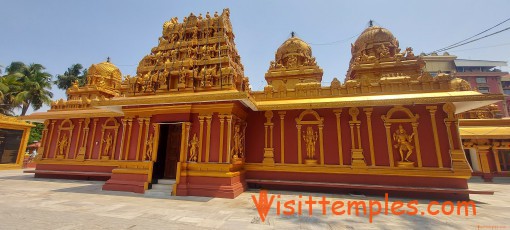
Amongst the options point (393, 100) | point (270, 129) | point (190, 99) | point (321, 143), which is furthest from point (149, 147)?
point (393, 100)

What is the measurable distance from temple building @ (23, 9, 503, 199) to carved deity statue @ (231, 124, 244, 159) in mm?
44

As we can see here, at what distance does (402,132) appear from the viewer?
29.5 ft

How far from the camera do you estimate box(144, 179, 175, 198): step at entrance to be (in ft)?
27.4

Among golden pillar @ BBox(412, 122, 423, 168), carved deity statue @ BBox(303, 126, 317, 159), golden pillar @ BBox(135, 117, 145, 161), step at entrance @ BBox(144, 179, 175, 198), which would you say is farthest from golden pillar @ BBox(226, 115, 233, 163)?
golden pillar @ BBox(412, 122, 423, 168)

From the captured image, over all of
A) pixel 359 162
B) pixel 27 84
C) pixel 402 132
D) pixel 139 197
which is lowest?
pixel 139 197

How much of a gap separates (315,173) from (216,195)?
4.39 m

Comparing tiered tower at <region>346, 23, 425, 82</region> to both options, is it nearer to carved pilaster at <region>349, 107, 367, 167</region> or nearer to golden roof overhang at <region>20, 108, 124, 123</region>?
carved pilaster at <region>349, 107, 367, 167</region>

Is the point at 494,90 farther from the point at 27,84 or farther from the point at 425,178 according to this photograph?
the point at 27,84

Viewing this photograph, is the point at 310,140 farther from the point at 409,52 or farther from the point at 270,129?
the point at 409,52

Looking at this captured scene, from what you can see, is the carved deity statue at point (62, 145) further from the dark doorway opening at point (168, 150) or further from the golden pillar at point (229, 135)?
the golden pillar at point (229, 135)

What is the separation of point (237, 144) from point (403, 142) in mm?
6910

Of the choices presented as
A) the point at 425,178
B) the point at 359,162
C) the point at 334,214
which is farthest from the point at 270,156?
the point at 425,178

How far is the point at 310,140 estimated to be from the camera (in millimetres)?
9867

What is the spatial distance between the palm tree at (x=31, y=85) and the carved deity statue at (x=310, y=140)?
32.8 m
